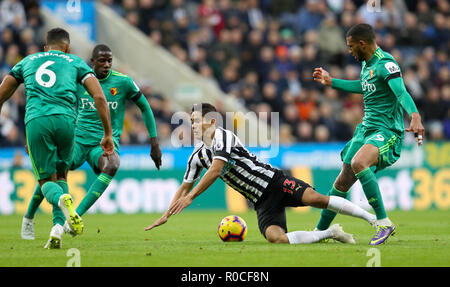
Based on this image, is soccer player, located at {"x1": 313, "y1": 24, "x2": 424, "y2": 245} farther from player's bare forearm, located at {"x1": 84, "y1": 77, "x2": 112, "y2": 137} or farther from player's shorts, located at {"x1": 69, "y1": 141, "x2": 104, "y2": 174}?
player's shorts, located at {"x1": 69, "y1": 141, "x2": 104, "y2": 174}

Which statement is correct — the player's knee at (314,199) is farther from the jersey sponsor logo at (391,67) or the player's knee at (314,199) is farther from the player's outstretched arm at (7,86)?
the player's outstretched arm at (7,86)

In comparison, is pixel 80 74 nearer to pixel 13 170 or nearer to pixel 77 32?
pixel 13 170

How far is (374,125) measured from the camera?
9148 mm

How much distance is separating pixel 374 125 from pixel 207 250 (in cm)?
269

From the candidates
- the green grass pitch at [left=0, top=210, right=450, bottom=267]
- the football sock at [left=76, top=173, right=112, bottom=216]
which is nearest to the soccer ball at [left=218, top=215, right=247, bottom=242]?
the green grass pitch at [left=0, top=210, right=450, bottom=267]

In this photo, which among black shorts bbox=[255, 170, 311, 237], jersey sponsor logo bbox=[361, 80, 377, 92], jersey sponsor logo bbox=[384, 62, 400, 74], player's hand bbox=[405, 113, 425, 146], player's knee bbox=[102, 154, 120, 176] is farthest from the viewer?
player's knee bbox=[102, 154, 120, 176]

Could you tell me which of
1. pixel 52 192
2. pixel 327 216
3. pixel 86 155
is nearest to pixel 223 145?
pixel 327 216

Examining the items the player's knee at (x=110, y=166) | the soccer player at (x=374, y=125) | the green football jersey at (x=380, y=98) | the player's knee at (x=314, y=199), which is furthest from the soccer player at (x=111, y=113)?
the green football jersey at (x=380, y=98)

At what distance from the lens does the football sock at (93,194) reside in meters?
9.70

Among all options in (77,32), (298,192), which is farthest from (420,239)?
(77,32)

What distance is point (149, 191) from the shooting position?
17.9 metres

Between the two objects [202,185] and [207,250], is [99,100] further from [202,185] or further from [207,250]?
[207,250]

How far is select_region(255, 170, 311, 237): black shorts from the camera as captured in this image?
8742 millimetres

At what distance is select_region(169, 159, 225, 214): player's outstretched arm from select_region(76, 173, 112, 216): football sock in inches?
75.5
